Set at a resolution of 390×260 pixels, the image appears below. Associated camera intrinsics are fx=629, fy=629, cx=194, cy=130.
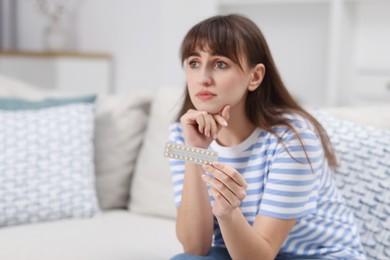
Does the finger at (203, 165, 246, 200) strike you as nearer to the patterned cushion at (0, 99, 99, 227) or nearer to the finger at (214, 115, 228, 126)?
the finger at (214, 115, 228, 126)

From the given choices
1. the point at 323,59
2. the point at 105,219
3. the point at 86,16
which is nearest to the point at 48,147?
the point at 105,219

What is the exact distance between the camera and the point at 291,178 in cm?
127

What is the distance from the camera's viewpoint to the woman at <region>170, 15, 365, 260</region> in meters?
1.24

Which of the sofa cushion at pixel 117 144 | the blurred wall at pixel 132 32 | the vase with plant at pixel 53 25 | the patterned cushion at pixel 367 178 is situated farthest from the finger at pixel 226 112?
the vase with plant at pixel 53 25

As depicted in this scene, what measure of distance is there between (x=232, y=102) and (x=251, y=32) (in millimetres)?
148

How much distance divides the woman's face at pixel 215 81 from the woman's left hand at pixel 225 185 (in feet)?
0.57

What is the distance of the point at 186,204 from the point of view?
136 centimetres

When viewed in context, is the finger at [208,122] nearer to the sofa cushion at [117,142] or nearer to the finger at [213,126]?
the finger at [213,126]

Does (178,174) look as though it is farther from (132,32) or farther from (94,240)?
(132,32)

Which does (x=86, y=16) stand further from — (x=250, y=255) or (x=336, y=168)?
(x=250, y=255)

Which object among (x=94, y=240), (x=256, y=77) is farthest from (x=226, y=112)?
(x=94, y=240)

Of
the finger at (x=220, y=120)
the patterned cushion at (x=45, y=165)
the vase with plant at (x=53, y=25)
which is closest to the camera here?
the finger at (x=220, y=120)

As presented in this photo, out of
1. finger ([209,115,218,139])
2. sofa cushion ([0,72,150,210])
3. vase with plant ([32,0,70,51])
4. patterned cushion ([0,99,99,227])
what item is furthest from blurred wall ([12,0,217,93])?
finger ([209,115,218,139])

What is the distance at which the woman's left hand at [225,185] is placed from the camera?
111 centimetres
